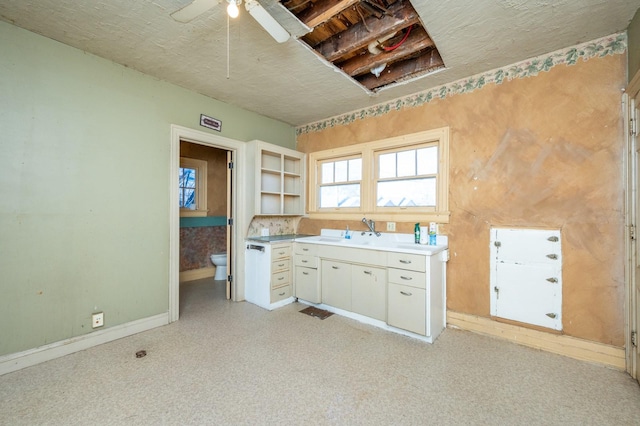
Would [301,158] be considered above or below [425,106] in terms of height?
below

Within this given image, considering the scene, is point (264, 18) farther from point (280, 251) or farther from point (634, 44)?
point (634, 44)

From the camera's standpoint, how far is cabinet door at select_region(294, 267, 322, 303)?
335 centimetres

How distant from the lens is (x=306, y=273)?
11.4ft

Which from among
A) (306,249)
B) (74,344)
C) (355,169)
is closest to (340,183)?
(355,169)

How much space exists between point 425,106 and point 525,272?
2.03 metres

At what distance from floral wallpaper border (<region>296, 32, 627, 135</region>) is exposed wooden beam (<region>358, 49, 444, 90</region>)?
14.7 inches

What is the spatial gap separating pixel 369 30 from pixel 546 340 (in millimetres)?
3098

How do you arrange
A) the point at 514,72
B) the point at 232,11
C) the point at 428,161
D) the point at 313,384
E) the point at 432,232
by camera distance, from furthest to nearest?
the point at 428,161 < the point at 432,232 < the point at 514,72 < the point at 313,384 < the point at 232,11

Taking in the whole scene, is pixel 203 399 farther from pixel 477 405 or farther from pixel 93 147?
pixel 93 147

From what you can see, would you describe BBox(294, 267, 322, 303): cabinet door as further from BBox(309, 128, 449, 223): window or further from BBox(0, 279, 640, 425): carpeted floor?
BBox(309, 128, 449, 223): window

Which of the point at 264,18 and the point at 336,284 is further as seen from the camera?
the point at 336,284

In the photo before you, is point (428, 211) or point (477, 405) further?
point (428, 211)

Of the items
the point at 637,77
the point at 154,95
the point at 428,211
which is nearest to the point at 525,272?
the point at 428,211

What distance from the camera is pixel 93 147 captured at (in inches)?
96.3
